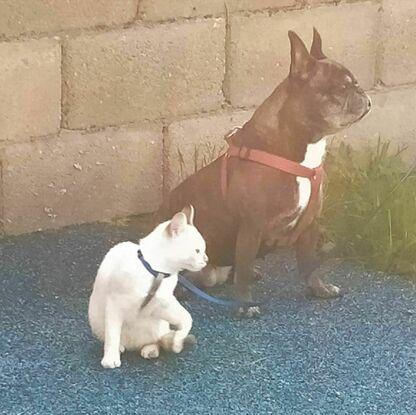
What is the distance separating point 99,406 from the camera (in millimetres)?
2646

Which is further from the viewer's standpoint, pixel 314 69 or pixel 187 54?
pixel 187 54

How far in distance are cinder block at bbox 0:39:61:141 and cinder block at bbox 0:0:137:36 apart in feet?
0.16

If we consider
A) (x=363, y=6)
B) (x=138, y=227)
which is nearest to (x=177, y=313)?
(x=138, y=227)

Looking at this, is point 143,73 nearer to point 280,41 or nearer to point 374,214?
point 280,41

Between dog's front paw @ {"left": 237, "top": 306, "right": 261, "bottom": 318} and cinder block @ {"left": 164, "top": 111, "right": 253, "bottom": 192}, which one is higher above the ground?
cinder block @ {"left": 164, "top": 111, "right": 253, "bottom": 192}

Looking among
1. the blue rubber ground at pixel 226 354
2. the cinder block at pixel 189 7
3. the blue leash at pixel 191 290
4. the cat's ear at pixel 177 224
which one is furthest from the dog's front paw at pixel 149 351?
the cinder block at pixel 189 7

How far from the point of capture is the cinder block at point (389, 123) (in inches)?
160

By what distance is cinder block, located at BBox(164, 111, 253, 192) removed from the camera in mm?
3775

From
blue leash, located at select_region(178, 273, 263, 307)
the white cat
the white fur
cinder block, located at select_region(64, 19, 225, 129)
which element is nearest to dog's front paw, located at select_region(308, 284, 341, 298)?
blue leash, located at select_region(178, 273, 263, 307)

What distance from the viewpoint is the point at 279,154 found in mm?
3012

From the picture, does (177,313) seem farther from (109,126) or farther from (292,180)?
(109,126)

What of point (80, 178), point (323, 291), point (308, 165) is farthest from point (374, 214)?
point (80, 178)

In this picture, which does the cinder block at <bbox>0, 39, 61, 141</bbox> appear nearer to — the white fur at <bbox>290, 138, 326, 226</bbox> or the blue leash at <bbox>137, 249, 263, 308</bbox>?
the blue leash at <bbox>137, 249, 263, 308</bbox>

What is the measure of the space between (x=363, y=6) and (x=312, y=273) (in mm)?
1131
